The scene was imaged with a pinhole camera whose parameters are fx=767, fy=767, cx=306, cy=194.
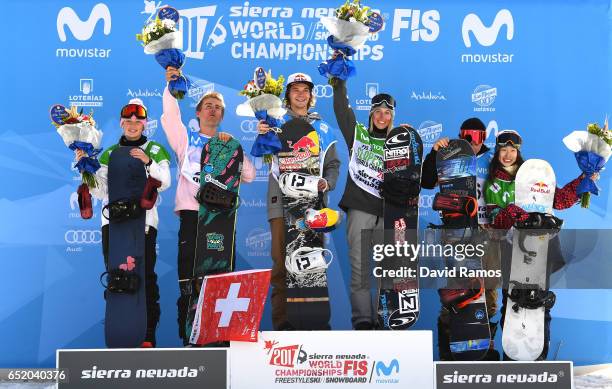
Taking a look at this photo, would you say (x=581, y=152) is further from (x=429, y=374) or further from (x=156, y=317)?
(x=156, y=317)

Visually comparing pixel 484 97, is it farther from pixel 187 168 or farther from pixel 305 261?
pixel 187 168

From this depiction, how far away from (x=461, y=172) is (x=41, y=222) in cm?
305

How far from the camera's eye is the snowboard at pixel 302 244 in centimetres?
479

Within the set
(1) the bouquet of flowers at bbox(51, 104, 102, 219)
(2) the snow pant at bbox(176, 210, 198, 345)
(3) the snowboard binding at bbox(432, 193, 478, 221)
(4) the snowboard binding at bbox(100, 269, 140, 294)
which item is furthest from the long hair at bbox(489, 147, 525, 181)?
Result: (1) the bouquet of flowers at bbox(51, 104, 102, 219)

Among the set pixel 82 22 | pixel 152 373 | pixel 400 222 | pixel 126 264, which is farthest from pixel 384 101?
pixel 82 22

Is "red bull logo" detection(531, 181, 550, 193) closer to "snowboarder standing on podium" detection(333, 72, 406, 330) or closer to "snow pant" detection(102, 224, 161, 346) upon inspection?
"snowboarder standing on podium" detection(333, 72, 406, 330)

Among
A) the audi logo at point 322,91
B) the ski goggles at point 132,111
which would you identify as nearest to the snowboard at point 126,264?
the ski goggles at point 132,111

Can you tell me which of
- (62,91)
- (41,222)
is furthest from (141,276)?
(62,91)

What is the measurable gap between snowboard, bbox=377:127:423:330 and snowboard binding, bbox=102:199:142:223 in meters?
1.56

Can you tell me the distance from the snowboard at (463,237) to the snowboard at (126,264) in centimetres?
189

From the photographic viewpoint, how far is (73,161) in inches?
223

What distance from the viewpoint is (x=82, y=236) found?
5.65 metres

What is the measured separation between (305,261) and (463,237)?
0.99 metres

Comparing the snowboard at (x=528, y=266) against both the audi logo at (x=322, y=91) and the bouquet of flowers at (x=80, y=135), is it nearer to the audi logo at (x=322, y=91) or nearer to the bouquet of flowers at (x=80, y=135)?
the audi logo at (x=322, y=91)
